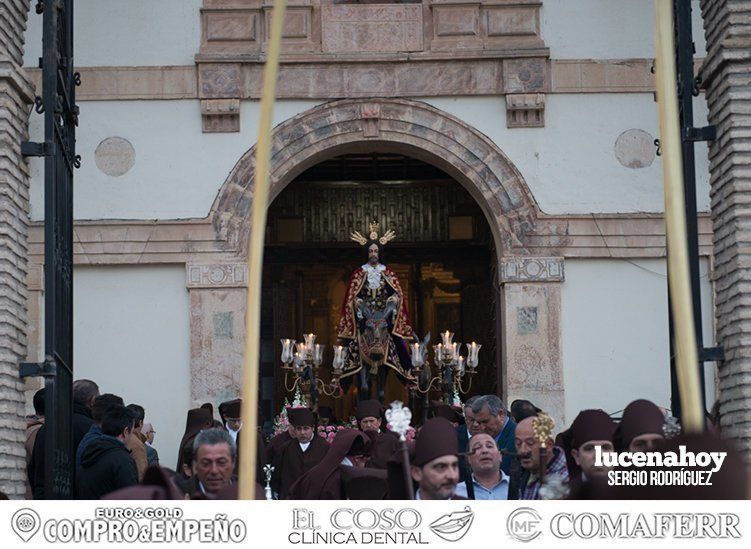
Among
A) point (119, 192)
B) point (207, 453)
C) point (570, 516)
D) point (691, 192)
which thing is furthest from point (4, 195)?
point (119, 192)

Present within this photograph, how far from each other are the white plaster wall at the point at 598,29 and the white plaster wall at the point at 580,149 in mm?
526

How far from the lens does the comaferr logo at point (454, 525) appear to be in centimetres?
598

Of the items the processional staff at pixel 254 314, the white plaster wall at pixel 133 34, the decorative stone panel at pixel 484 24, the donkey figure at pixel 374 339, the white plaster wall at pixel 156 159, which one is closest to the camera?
the processional staff at pixel 254 314

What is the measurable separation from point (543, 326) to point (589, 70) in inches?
120

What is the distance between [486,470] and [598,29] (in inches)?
426

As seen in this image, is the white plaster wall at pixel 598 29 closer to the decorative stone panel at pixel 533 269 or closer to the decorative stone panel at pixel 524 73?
the decorative stone panel at pixel 524 73

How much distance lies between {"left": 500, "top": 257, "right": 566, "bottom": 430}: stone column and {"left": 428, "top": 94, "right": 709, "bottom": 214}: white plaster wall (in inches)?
30.7

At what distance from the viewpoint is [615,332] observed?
18.1 meters

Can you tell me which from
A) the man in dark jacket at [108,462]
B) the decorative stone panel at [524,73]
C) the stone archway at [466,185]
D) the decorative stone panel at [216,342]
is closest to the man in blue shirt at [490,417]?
the man in dark jacket at [108,462]

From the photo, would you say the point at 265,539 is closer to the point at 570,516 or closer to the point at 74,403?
the point at 570,516

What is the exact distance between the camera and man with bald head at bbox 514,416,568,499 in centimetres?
839

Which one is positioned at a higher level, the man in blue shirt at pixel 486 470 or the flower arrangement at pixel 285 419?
the flower arrangement at pixel 285 419

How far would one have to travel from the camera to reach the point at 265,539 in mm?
5988

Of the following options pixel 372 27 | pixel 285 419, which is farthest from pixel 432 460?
pixel 372 27
